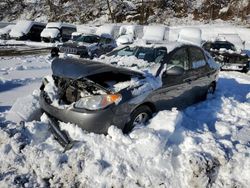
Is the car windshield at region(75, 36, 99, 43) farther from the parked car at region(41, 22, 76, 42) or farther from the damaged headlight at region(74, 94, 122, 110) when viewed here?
the damaged headlight at region(74, 94, 122, 110)

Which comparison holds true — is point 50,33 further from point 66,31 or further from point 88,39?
point 88,39

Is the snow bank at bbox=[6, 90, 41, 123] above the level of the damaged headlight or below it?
below

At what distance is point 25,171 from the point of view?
441 centimetres

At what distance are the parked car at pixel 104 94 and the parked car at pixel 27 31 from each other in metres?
21.1

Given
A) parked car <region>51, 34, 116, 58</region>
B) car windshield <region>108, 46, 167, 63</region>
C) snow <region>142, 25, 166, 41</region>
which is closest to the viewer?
car windshield <region>108, 46, 167, 63</region>

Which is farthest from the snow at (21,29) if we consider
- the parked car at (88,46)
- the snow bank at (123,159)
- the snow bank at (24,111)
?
the snow bank at (123,159)

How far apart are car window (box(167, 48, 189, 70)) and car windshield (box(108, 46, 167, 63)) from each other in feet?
0.70

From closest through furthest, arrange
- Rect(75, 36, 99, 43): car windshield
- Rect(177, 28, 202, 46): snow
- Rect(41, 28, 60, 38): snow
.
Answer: Rect(75, 36, 99, 43): car windshield
Rect(177, 28, 202, 46): snow
Rect(41, 28, 60, 38): snow

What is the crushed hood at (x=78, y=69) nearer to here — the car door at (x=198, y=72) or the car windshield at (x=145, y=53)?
the car windshield at (x=145, y=53)

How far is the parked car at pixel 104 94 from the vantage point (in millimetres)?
4902

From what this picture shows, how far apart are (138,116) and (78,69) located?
121 cm

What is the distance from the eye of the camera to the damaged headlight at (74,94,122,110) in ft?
16.1

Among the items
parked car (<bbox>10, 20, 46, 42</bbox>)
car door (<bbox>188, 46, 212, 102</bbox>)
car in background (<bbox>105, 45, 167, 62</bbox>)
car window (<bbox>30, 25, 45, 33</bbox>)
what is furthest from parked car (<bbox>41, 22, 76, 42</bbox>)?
car in background (<bbox>105, 45, 167, 62</bbox>)

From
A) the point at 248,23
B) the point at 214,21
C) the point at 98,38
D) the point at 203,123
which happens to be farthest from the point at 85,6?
the point at 203,123
